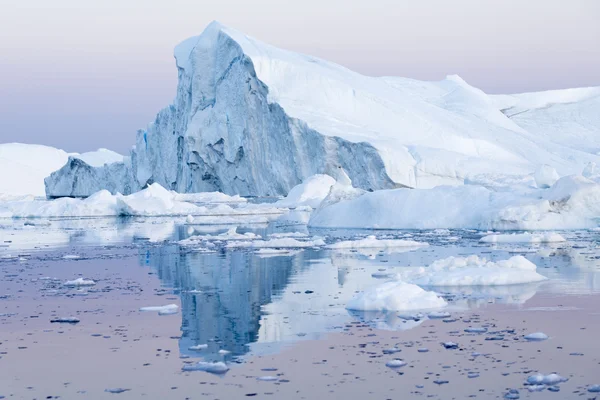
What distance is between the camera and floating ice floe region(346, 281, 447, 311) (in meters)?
6.13

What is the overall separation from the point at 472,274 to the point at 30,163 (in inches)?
4359

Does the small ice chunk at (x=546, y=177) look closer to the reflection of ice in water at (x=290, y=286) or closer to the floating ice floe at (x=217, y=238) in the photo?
the reflection of ice in water at (x=290, y=286)

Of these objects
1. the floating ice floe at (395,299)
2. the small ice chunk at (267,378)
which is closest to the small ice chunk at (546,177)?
the floating ice floe at (395,299)

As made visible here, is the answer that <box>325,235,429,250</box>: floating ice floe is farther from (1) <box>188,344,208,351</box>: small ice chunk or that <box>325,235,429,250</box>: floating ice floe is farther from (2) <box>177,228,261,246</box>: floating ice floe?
(1) <box>188,344,208,351</box>: small ice chunk

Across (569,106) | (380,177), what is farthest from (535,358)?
(569,106)

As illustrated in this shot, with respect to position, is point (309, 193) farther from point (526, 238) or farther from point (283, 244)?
point (526, 238)

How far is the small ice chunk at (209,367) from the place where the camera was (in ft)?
14.4

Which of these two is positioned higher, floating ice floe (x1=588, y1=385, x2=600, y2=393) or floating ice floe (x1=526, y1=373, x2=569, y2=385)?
floating ice floe (x1=526, y1=373, x2=569, y2=385)

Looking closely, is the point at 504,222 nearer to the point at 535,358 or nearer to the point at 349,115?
the point at 535,358

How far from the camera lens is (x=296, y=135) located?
29.6m

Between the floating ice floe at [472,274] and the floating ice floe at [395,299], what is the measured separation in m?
0.99

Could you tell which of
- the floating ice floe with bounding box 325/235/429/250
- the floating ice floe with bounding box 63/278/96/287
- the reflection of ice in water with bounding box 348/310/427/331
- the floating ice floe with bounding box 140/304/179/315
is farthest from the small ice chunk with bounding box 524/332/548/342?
the floating ice floe with bounding box 325/235/429/250

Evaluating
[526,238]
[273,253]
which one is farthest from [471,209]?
[273,253]

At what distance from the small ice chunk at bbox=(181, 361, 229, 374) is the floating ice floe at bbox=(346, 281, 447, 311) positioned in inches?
75.8
